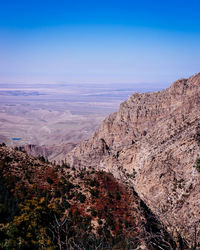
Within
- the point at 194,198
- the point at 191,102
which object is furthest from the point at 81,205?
the point at 191,102

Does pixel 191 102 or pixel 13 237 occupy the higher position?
pixel 191 102

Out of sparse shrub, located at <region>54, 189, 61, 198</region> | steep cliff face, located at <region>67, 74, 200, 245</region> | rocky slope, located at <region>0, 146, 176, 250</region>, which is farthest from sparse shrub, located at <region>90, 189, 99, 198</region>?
steep cliff face, located at <region>67, 74, 200, 245</region>

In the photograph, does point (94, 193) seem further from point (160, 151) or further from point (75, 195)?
point (160, 151)

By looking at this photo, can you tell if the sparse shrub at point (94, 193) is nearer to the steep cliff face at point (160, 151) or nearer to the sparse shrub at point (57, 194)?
the sparse shrub at point (57, 194)

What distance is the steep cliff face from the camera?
1027 inches

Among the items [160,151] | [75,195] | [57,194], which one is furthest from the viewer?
[160,151]

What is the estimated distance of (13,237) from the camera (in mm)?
10609

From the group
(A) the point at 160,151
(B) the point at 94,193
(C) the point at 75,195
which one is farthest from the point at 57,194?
(A) the point at 160,151

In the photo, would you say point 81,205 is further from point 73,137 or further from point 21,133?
point 21,133

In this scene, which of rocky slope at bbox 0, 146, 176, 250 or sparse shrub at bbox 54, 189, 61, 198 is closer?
rocky slope at bbox 0, 146, 176, 250

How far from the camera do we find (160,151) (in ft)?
121

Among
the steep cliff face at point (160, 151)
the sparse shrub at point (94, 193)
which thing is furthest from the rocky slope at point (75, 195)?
the steep cliff face at point (160, 151)

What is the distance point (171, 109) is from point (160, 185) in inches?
1088

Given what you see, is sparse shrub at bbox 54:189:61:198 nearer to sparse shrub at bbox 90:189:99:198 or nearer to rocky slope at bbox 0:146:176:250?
rocky slope at bbox 0:146:176:250
